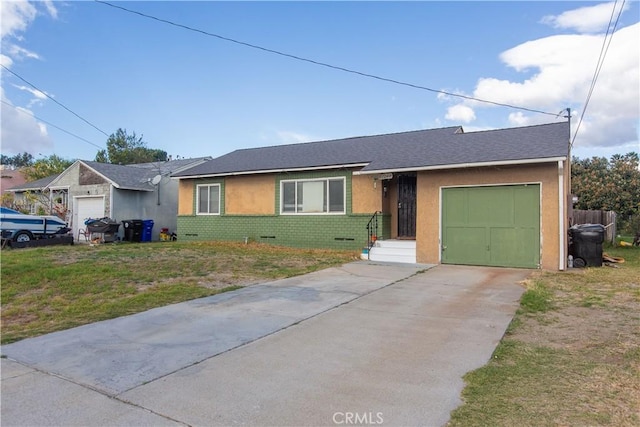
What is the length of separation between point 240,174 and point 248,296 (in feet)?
31.8

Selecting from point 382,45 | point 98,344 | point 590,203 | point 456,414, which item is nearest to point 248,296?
point 98,344

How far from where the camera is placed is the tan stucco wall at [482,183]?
10547 millimetres

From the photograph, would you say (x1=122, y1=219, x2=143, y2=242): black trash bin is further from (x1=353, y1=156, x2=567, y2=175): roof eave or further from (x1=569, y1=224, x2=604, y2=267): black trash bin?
(x1=569, y1=224, x2=604, y2=267): black trash bin

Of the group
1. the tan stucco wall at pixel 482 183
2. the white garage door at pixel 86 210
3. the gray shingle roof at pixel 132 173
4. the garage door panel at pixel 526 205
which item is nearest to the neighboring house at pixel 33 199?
the white garage door at pixel 86 210

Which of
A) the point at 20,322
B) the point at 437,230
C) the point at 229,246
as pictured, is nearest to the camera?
the point at 20,322

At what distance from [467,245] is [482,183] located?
1766mm

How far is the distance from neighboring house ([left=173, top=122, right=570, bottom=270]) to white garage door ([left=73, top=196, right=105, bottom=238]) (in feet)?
17.5

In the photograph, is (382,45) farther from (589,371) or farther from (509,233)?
(589,371)

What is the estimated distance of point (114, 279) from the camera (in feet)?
28.7

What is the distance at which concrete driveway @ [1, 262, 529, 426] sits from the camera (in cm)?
318

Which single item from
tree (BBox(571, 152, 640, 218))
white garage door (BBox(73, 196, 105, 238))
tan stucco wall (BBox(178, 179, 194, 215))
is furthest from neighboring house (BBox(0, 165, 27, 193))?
tree (BBox(571, 152, 640, 218))

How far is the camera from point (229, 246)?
1605 centimetres

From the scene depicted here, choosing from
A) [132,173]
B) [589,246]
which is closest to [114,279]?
[589,246]

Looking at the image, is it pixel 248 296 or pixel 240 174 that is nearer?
pixel 248 296
